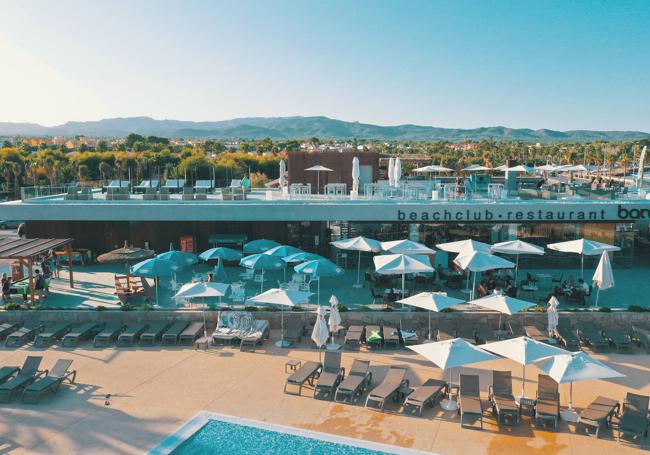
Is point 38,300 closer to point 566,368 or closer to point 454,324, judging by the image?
point 454,324

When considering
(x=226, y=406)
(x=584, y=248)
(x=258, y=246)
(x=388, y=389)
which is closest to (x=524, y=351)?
(x=388, y=389)

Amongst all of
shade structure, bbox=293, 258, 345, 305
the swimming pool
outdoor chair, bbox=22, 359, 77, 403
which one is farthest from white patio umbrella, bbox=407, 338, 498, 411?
outdoor chair, bbox=22, 359, 77, 403

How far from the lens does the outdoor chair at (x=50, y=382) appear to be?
12.3m

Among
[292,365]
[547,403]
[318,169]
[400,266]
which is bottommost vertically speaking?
[292,365]

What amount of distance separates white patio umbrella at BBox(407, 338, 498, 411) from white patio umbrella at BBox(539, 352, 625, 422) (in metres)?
1.21

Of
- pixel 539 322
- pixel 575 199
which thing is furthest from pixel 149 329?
pixel 575 199

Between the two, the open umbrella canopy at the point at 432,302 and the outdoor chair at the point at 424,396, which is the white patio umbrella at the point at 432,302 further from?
the outdoor chair at the point at 424,396

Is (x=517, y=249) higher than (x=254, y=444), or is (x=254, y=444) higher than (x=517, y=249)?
(x=517, y=249)

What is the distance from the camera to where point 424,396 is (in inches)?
472

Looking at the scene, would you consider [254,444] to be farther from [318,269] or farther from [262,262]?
[262,262]

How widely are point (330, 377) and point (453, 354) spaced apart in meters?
3.02

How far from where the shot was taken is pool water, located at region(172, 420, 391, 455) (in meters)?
10.3

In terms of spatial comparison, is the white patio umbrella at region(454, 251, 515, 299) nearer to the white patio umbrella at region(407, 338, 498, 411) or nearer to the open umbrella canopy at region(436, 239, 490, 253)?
the open umbrella canopy at region(436, 239, 490, 253)

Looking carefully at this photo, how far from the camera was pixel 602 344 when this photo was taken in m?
15.2
